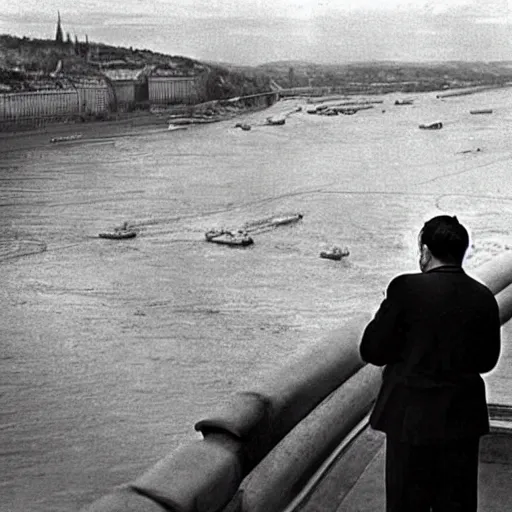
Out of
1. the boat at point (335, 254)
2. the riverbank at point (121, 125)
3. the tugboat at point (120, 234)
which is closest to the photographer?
the boat at point (335, 254)

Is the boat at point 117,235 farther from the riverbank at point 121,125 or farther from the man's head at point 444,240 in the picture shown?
the man's head at point 444,240

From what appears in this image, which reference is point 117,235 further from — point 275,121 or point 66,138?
point 275,121

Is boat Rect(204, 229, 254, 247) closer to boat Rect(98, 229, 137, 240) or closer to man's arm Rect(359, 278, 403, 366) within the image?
boat Rect(98, 229, 137, 240)

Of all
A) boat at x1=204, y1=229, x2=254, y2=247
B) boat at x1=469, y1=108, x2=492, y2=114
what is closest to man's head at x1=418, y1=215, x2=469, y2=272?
boat at x1=204, y1=229, x2=254, y2=247

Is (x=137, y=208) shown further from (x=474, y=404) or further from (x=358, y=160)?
(x=474, y=404)

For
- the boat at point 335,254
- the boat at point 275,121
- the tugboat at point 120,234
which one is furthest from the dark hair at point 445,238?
the boat at point 275,121

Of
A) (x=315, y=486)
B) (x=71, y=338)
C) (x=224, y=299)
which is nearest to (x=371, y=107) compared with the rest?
(x=224, y=299)
